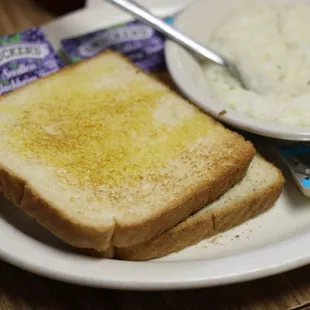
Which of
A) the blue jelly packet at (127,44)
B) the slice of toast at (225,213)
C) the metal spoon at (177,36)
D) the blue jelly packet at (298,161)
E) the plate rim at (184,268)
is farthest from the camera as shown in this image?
the blue jelly packet at (127,44)

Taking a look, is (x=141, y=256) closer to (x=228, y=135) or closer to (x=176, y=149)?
(x=176, y=149)

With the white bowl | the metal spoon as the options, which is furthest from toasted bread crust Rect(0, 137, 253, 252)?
the metal spoon

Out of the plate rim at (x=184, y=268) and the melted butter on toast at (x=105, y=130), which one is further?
the melted butter on toast at (x=105, y=130)

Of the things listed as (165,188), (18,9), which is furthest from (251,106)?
(18,9)

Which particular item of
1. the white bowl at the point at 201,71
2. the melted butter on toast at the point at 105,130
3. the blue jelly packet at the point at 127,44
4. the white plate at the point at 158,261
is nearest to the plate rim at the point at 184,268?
the white plate at the point at 158,261

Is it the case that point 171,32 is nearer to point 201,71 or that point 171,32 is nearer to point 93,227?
A: point 201,71

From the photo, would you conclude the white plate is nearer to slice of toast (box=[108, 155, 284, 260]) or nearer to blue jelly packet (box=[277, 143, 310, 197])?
slice of toast (box=[108, 155, 284, 260])

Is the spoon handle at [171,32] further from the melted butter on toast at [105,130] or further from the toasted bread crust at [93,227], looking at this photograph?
the toasted bread crust at [93,227]
